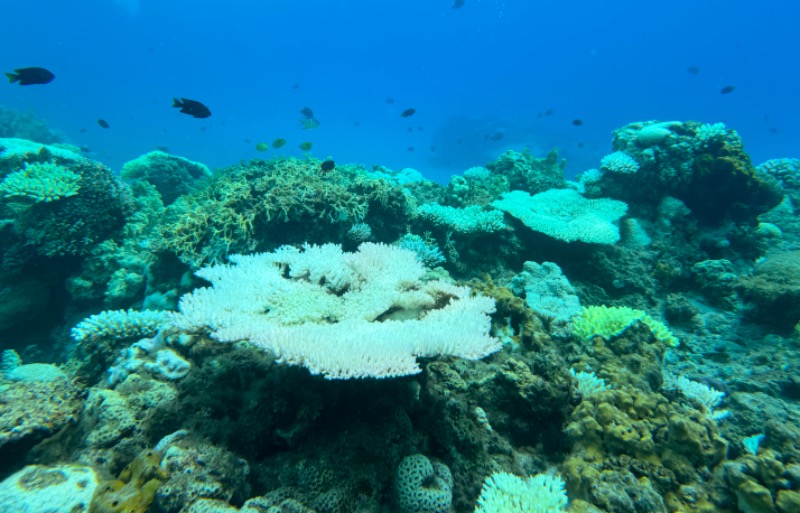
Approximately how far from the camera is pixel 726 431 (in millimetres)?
4039

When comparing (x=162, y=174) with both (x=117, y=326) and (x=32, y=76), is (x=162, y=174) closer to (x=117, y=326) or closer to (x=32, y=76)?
(x=32, y=76)

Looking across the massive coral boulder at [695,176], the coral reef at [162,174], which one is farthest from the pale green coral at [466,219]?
the coral reef at [162,174]

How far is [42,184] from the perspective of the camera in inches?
288

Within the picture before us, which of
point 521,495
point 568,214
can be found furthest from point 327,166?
point 521,495

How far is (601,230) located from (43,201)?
11.1 metres

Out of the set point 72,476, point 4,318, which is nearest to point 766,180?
point 72,476

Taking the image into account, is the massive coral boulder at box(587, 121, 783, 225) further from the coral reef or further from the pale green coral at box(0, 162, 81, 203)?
the coral reef

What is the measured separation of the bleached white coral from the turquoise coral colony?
0.02 m

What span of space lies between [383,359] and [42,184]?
9005mm

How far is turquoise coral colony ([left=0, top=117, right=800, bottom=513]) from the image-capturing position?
245cm

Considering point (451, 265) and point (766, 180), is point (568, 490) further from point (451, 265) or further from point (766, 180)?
point (766, 180)

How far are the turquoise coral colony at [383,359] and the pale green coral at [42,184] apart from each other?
0.16 ft

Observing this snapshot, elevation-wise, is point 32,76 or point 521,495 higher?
point 32,76

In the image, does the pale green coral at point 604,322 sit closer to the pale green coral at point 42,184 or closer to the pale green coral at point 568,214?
the pale green coral at point 568,214
